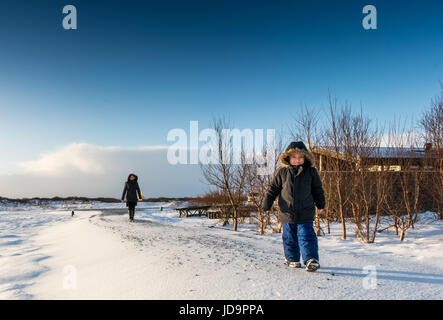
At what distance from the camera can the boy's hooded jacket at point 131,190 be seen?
1073cm

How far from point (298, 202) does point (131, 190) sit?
342 inches

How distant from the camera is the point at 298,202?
11.8 ft

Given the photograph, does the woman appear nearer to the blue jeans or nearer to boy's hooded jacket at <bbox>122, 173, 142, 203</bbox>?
boy's hooded jacket at <bbox>122, 173, 142, 203</bbox>

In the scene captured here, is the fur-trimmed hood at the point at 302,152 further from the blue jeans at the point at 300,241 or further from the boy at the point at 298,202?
the blue jeans at the point at 300,241

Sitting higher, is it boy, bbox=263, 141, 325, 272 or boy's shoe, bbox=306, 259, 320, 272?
boy, bbox=263, 141, 325, 272

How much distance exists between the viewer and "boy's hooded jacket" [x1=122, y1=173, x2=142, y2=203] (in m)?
10.7

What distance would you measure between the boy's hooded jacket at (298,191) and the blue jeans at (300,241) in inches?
4.3

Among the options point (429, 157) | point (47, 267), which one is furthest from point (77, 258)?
point (429, 157)

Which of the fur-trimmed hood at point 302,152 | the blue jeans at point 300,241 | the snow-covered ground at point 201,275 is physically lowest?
the snow-covered ground at point 201,275

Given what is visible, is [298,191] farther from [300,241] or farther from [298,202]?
[300,241]

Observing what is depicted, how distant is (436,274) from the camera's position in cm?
358

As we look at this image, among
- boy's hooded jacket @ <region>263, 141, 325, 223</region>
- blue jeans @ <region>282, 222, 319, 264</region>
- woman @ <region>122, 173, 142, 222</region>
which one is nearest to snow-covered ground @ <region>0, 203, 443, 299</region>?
blue jeans @ <region>282, 222, 319, 264</region>

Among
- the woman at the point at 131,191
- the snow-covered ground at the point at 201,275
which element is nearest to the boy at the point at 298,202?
the snow-covered ground at the point at 201,275
